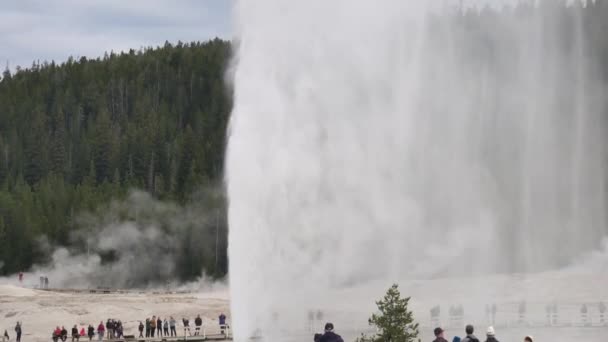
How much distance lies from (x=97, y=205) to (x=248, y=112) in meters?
43.5

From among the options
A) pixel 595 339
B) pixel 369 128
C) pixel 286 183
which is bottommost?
pixel 595 339

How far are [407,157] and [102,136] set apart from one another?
54829mm

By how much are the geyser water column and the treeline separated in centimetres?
2306

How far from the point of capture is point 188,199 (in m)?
74.8

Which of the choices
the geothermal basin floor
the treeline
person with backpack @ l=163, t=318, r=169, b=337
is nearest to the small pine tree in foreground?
the geothermal basin floor

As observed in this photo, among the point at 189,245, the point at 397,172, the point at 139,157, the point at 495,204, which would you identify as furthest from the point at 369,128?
the point at 139,157

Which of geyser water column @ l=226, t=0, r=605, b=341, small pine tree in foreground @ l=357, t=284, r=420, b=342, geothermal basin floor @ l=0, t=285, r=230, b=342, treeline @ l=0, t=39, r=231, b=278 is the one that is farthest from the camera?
treeline @ l=0, t=39, r=231, b=278

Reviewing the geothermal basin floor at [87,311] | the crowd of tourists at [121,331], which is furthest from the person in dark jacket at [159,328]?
the geothermal basin floor at [87,311]

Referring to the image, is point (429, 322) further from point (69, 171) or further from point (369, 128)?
point (69, 171)

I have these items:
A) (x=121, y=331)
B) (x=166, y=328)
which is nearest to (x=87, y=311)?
(x=121, y=331)

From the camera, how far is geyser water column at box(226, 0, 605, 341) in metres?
27.9

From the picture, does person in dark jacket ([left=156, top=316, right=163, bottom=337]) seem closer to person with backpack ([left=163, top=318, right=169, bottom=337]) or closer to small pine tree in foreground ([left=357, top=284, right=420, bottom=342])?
person with backpack ([left=163, top=318, right=169, bottom=337])

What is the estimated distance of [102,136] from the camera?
93.8 meters

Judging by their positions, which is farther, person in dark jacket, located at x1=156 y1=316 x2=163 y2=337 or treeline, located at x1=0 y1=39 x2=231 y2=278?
treeline, located at x1=0 y1=39 x2=231 y2=278
